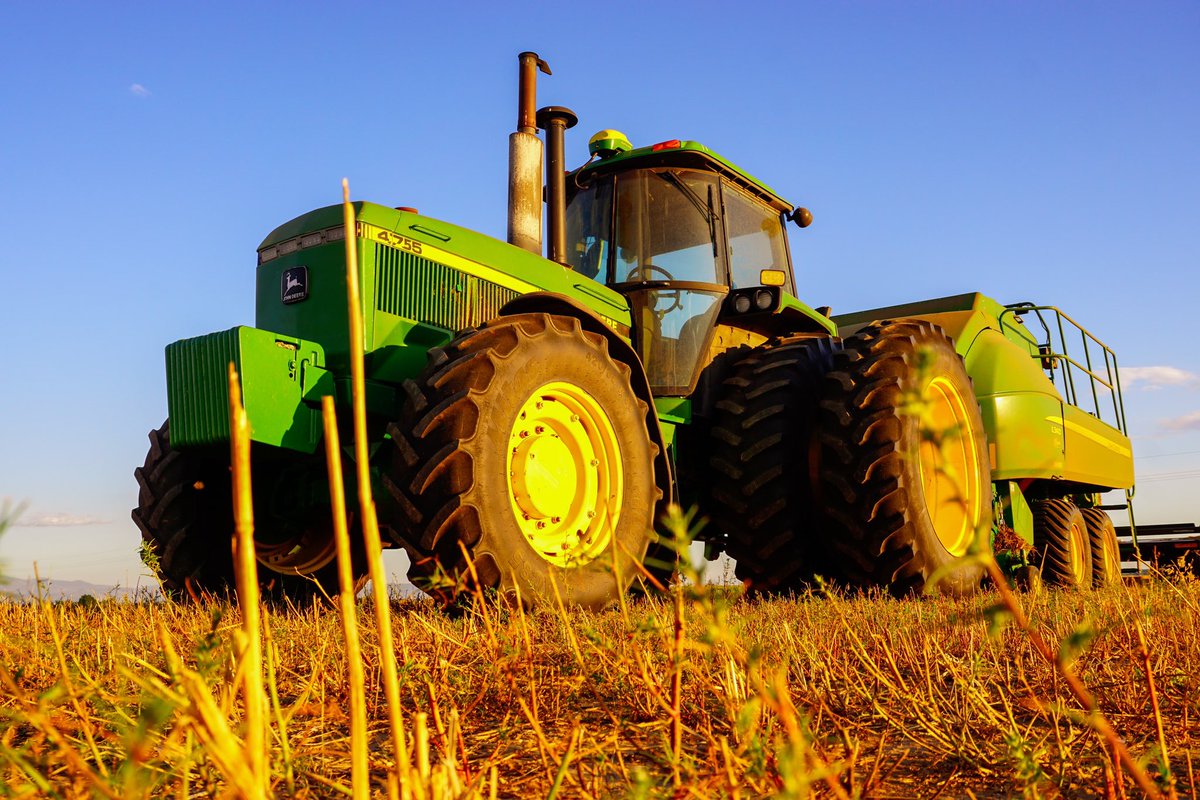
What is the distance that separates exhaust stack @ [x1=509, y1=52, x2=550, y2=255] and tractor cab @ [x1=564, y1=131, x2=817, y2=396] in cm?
50

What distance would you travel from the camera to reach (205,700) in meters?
1.00

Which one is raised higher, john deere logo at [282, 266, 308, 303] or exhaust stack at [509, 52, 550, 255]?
A: exhaust stack at [509, 52, 550, 255]

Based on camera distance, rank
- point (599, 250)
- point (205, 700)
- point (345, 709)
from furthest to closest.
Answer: point (599, 250) → point (345, 709) → point (205, 700)

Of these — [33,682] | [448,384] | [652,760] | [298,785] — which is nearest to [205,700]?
[298,785]

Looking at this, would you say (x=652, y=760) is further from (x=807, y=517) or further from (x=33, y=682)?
(x=807, y=517)

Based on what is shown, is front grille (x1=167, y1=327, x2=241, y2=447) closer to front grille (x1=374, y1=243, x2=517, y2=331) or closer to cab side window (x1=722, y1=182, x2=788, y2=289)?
front grille (x1=374, y1=243, x2=517, y2=331)

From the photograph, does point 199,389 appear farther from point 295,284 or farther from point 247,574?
point 247,574

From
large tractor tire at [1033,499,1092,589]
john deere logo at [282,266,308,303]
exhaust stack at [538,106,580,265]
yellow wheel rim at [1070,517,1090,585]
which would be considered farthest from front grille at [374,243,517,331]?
yellow wheel rim at [1070,517,1090,585]

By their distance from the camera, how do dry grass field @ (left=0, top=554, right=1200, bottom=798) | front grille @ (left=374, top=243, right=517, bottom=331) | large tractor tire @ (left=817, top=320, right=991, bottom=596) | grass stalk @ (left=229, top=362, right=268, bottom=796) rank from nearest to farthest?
grass stalk @ (left=229, top=362, right=268, bottom=796) < dry grass field @ (left=0, top=554, right=1200, bottom=798) < front grille @ (left=374, top=243, right=517, bottom=331) < large tractor tire @ (left=817, top=320, right=991, bottom=596)

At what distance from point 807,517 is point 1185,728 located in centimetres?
354

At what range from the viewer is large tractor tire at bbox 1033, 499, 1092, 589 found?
8383 millimetres

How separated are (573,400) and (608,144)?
231 cm

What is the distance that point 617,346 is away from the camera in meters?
5.08

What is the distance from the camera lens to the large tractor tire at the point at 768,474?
5.55 meters
